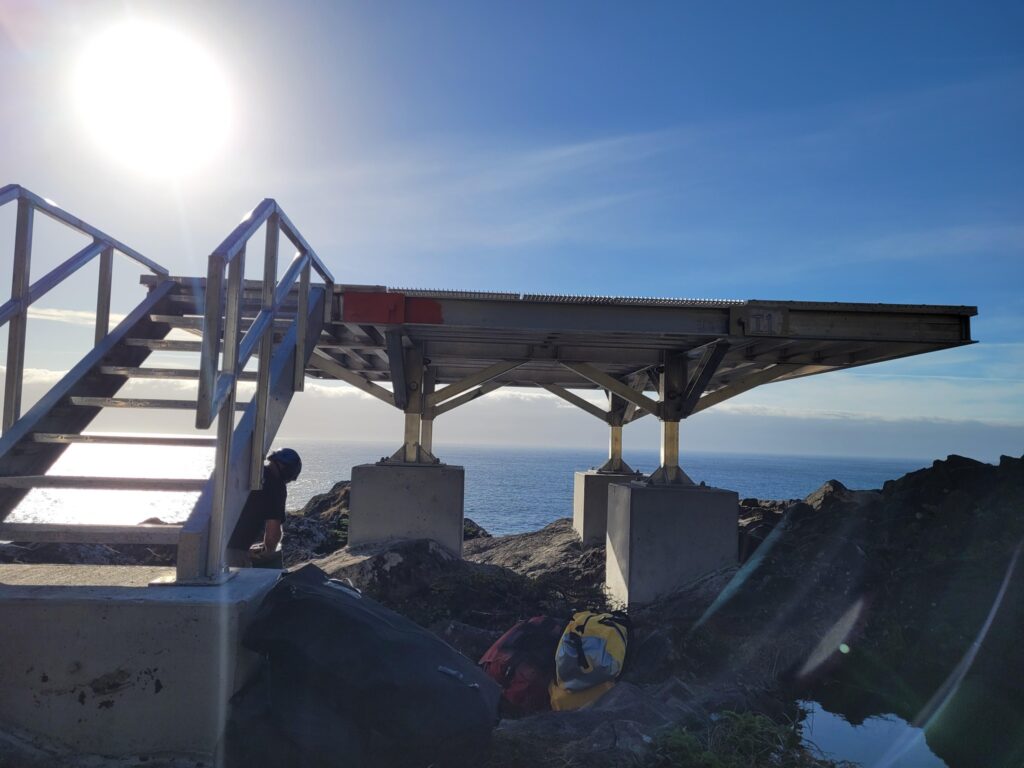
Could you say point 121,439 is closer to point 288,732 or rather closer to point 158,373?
point 158,373

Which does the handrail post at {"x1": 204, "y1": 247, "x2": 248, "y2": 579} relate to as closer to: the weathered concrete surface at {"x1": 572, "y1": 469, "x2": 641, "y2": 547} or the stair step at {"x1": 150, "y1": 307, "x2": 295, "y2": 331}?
the stair step at {"x1": 150, "y1": 307, "x2": 295, "y2": 331}

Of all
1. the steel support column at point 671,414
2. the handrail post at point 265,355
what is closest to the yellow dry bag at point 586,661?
the handrail post at point 265,355

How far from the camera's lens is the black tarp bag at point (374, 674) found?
3.29m

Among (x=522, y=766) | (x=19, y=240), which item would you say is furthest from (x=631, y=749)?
(x=19, y=240)

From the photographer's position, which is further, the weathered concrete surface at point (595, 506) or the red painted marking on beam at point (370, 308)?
the weathered concrete surface at point (595, 506)

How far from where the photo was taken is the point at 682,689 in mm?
5445

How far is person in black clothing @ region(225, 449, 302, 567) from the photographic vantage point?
507cm

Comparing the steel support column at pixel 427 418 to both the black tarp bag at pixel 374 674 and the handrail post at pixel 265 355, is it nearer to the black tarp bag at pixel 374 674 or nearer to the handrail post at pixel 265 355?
the handrail post at pixel 265 355

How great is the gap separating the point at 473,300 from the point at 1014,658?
641 centimetres

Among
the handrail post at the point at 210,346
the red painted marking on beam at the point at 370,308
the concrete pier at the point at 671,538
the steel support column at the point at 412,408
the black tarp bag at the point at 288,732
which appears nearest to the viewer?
the black tarp bag at the point at 288,732

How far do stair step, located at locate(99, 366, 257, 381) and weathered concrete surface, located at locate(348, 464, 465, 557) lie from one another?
5.91 meters

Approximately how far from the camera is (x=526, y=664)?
557 centimetres

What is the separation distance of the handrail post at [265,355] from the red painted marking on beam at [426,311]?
3530mm

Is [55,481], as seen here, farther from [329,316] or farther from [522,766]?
[329,316]
